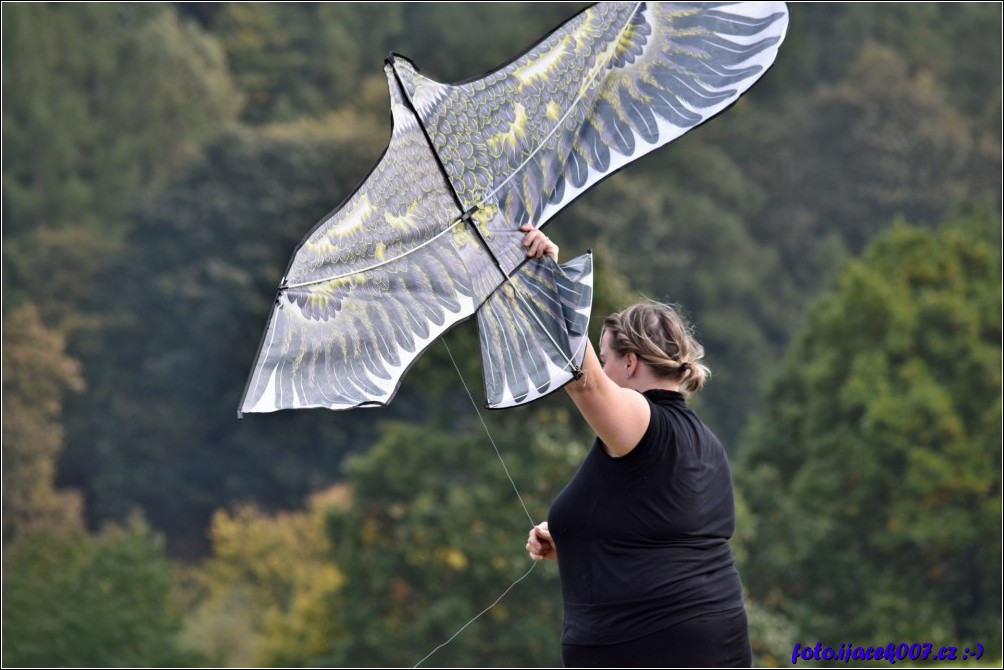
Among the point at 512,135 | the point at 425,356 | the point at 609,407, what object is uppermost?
the point at 425,356

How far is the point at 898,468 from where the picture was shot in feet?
66.7

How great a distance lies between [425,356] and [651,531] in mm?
13217

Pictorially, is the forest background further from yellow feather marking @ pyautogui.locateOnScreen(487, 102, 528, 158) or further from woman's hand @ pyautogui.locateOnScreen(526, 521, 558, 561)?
yellow feather marking @ pyautogui.locateOnScreen(487, 102, 528, 158)

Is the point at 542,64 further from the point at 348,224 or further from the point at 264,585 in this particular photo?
the point at 264,585

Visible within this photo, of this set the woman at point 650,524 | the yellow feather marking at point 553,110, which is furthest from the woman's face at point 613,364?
the yellow feather marking at point 553,110

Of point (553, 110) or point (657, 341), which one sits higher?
point (553, 110)

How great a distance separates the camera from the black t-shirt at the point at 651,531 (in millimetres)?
3244

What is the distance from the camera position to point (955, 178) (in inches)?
1631

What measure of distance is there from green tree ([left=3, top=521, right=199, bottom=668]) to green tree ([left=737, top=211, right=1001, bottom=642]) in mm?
7226

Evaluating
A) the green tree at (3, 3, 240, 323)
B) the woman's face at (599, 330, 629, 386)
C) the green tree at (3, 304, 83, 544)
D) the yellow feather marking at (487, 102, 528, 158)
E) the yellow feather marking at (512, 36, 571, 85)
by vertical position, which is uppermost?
the green tree at (3, 3, 240, 323)

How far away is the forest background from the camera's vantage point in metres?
18.0

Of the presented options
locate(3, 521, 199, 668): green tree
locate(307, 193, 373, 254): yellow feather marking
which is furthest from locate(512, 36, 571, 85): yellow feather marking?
locate(3, 521, 199, 668): green tree

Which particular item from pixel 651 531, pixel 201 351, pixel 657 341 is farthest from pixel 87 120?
pixel 651 531

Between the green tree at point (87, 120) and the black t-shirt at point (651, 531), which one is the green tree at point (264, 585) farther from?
the black t-shirt at point (651, 531)
